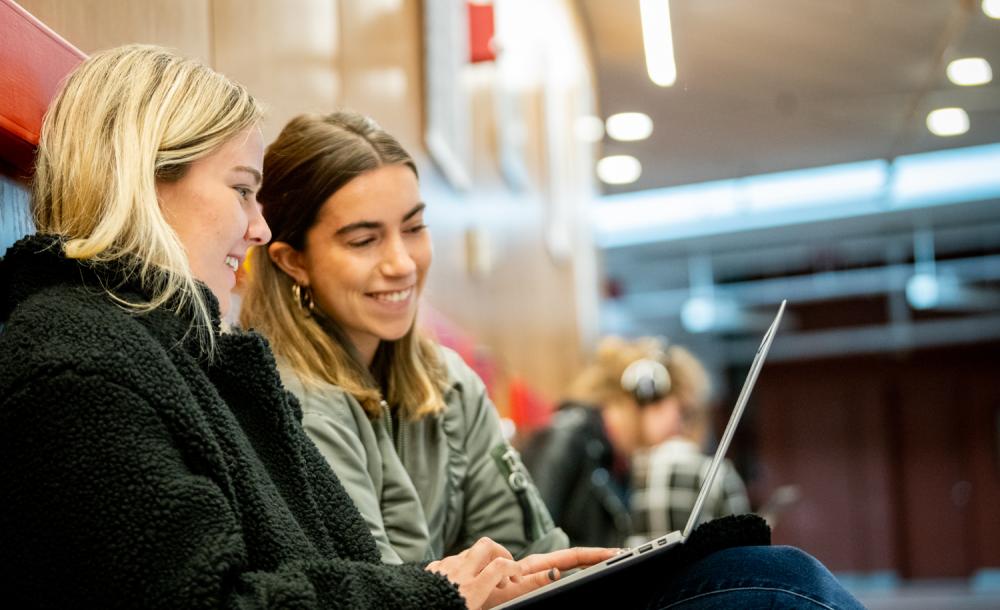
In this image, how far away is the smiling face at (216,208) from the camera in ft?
5.00

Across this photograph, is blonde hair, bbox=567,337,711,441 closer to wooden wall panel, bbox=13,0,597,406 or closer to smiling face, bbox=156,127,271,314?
wooden wall panel, bbox=13,0,597,406

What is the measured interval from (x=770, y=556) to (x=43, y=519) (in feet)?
2.50

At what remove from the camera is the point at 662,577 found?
4.99 feet

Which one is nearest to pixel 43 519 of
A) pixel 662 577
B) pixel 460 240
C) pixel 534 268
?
pixel 662 577

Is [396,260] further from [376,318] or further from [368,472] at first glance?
[368,472]

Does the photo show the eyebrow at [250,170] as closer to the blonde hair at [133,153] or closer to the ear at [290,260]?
the blonde hair at [133,153]

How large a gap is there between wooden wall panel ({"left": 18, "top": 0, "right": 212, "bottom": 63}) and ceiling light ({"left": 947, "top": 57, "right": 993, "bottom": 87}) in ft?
19.5

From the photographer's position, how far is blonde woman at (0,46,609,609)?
118 centimetres

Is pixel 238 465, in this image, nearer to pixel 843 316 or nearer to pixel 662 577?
pixel 662 577

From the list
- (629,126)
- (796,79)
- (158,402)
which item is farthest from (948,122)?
(158,402)

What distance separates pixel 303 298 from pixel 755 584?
0.96 meters

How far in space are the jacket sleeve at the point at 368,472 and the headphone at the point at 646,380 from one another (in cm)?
282

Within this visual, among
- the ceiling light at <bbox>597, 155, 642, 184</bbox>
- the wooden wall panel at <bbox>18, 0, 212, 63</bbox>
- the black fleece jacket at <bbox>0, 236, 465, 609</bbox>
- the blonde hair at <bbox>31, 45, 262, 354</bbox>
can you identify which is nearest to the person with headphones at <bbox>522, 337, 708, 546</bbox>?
the wooden wall panel at <bbox>18, 0, 212, 63</bbox>

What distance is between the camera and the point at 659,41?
2.82 metres
